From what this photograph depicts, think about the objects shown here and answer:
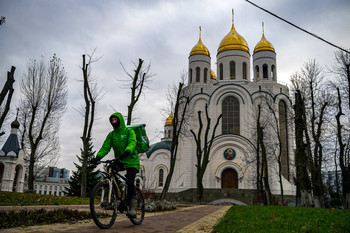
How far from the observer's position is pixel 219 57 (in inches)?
1439

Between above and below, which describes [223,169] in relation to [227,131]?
below

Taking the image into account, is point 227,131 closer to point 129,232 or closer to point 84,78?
point 84,78

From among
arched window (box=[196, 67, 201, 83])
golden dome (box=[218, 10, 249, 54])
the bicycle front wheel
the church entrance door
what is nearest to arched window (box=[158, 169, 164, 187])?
the church entrance door

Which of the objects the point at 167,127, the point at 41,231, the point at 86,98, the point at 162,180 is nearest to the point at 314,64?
the point at 86,98

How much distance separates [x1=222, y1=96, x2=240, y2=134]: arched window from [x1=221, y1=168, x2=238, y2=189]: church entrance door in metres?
4.23

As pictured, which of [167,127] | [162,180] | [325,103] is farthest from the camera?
[167,127]

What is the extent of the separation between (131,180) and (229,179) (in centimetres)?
2649

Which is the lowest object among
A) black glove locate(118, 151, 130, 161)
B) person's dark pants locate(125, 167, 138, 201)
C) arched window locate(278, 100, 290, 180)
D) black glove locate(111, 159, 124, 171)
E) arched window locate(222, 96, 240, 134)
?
person's dark pants locate(125, 167, 138, 201)

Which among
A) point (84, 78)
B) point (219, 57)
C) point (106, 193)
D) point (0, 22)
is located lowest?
point (106, 193)

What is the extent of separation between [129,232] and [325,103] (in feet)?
50.5

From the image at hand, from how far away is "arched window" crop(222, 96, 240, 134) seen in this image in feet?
107

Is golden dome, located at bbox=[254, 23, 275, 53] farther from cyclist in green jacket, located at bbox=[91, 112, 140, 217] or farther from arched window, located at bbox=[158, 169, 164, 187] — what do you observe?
cyclist in green jacket, located at bbox=[91, 112, 140, 217]

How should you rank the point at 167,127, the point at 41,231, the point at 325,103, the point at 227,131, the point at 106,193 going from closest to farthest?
the point at 41,231 → the point at 106,193 → the point at 325,103 → the point at 227,131 → the point at 167,127

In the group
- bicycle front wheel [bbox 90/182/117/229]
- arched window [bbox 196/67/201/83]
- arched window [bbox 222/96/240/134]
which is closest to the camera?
bicycle front wheel [bbox 90/182/117/229]
